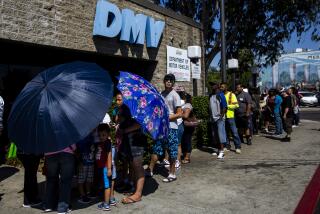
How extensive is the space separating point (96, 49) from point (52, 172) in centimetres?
496

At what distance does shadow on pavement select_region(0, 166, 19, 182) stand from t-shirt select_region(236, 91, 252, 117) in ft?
19.2

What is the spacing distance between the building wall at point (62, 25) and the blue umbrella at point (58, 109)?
10.2 ft

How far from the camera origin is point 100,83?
452 cm

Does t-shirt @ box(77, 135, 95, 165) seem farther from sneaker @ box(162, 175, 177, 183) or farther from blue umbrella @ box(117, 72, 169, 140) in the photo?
sneaker @ box(162, 175, 177, 183)

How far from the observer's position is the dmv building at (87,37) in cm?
757

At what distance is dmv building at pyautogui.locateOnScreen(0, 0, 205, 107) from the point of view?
7566 mm

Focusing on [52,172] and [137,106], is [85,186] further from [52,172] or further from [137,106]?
[137,106]

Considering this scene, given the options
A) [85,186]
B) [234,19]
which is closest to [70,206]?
[85,186]

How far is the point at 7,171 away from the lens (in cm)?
721

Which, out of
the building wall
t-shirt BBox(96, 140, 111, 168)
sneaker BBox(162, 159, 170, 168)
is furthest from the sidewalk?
the building wall

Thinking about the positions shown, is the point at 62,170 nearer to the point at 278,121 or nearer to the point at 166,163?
the point at 166,163

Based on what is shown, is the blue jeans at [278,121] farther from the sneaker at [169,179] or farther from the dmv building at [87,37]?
the sneaker at [169,179]

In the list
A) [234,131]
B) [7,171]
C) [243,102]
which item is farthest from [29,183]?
[243,102]

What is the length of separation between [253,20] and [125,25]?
1294 cm
